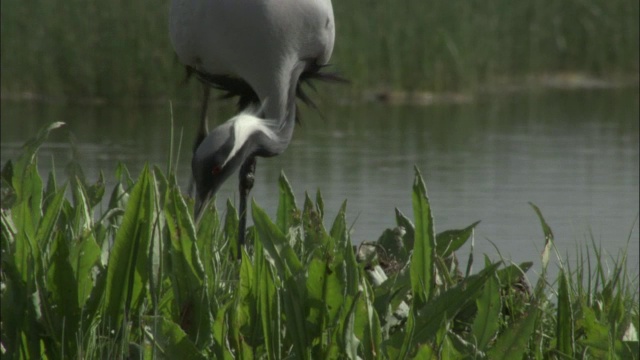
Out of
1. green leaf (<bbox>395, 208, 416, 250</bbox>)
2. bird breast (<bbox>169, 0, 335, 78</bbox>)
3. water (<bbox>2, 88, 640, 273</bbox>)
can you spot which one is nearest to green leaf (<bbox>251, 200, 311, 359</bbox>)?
green leaf (<bbox>395, 208, 416, 250</bbox>)

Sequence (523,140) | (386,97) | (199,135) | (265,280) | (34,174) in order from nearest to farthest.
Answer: (265,280)
(34,174)
(199,135)
(523,140)
(386,97)

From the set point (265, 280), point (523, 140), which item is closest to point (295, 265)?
point (265, 280)

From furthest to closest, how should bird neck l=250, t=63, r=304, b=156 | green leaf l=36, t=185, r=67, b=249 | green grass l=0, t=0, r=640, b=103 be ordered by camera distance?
green grass l=0, t=0, r=640, b=103 → bird neck l=250, t=63, r=304, b=156 → green leaf l=36, t=185, r=67, b=249

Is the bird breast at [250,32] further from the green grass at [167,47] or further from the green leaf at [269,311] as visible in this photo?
the green grass at [167,47]

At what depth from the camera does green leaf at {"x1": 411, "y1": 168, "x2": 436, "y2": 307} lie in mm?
2562

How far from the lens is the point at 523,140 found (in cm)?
723

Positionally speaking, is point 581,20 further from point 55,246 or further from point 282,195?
point 55,246

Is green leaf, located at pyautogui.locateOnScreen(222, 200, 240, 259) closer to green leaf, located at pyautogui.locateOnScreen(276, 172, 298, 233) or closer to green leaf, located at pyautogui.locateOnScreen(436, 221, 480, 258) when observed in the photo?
green leaf, located at pyautogui.locateOnScreen(276, 172, 298, 233)

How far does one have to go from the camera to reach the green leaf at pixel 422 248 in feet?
8.41

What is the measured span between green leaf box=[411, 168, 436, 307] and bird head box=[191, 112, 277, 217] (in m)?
1.10

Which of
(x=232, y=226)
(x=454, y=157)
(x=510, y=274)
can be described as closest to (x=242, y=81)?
(x=232, y=226)

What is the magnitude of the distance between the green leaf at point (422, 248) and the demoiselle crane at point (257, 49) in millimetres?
1469

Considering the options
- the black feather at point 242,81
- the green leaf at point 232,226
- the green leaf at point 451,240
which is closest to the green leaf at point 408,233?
the green leaf at point 451,240

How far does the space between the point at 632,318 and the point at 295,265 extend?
0.68 metres
